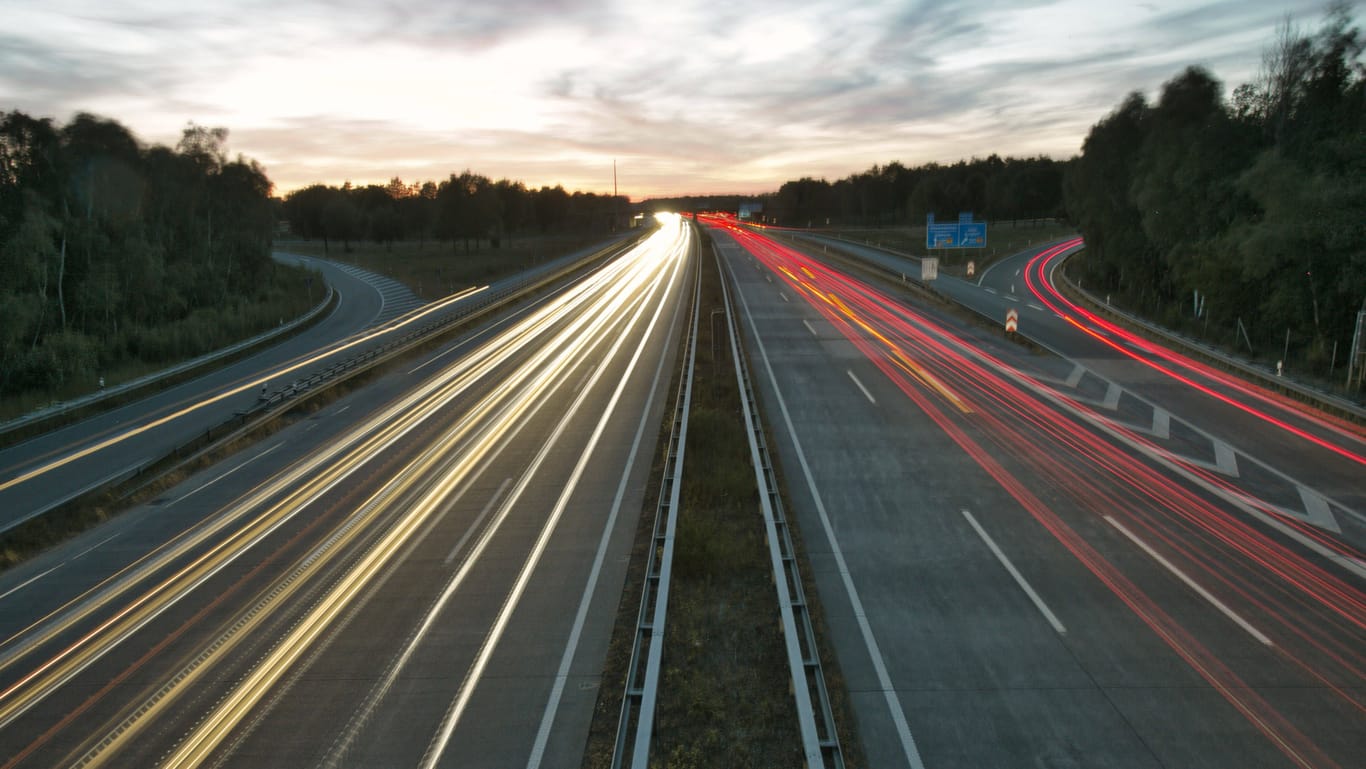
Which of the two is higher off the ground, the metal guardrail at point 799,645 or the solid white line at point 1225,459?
the metal guardrail at point 799,645

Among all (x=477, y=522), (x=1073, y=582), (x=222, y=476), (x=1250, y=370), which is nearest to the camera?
(x=1073, y=582)

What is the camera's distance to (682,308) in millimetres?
50594

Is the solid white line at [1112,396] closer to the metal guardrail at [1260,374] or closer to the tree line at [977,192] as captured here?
the metal guardrail at [1260,374]

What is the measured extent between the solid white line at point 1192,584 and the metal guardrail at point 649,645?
8.26m

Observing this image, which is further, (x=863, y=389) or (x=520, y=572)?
(x=863, y=389)

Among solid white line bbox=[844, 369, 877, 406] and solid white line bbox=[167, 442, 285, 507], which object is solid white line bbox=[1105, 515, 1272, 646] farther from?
solid white line bbox=[167, 442, 285, 507]

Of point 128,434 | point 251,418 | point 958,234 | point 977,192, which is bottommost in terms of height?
point 128,434

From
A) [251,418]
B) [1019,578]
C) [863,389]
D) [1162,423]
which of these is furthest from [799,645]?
[251,418]

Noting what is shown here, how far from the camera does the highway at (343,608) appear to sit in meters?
8.79

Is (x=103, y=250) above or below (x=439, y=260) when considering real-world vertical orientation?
above

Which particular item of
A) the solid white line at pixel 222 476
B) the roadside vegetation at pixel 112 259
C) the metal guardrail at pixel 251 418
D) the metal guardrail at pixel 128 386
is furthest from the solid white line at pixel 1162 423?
the roadside vegetation at pixel 112 259

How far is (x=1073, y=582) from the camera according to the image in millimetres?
12148

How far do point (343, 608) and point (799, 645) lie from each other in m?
7.15

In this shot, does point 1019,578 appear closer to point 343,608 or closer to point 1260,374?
point 343,608
